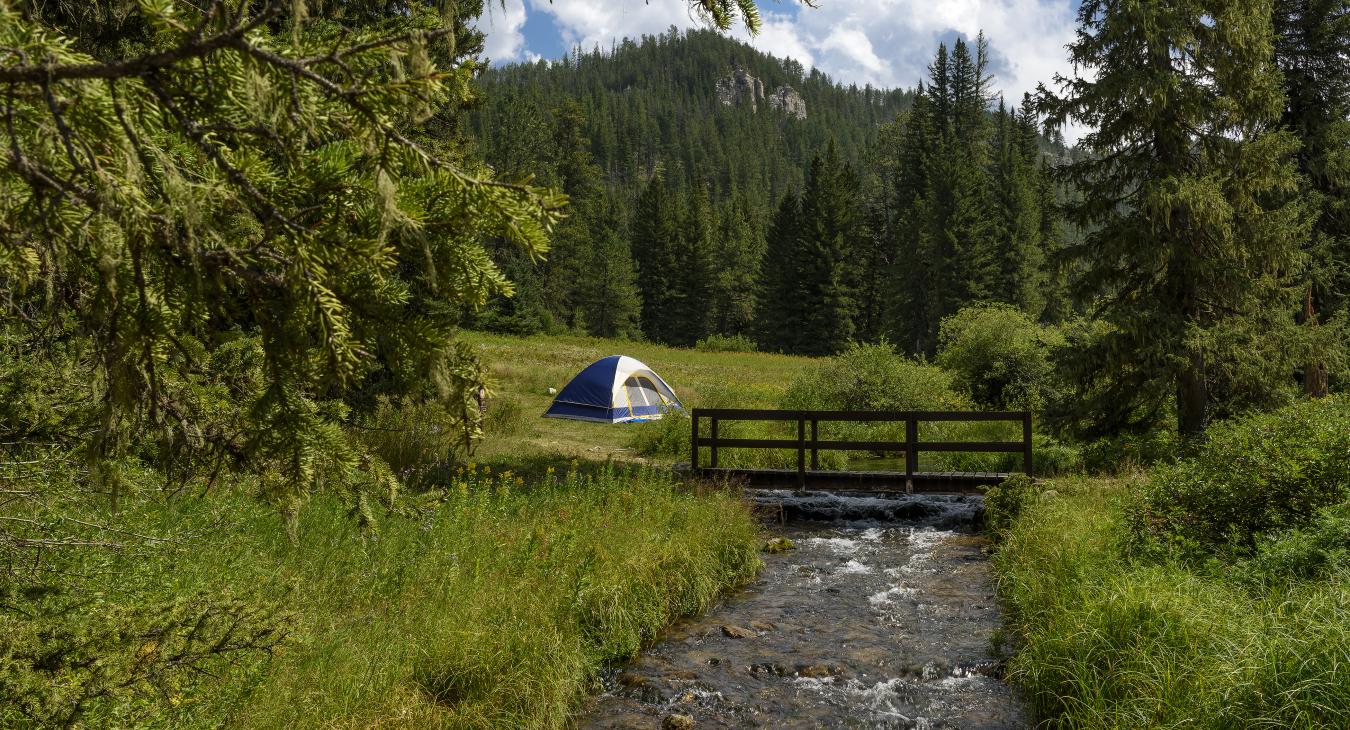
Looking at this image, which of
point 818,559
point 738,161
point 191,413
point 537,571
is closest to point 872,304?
point 818,559

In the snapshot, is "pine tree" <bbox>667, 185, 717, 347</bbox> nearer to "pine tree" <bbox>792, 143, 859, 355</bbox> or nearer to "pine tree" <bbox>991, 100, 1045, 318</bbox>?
"pine tree" <bbox>792, 143, 859, 355</bbox>

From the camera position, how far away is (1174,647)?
15.4ft

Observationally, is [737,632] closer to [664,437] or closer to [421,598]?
[421,598]

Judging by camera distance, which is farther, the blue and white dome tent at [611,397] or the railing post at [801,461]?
the blue and white dome tent at [611,397]

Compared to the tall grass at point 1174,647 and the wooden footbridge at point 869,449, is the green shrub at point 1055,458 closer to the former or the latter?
the wooden footbridge at point 869,449

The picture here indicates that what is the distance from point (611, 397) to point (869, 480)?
322 inches

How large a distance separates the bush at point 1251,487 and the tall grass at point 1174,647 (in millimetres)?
363

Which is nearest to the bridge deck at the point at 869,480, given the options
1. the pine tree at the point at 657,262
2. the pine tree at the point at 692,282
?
the pine tree at the point at 692,282

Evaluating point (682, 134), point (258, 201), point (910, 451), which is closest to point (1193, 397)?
point (910, 451)

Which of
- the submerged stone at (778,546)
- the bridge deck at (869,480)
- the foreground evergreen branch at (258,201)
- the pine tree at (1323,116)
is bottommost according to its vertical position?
the submerged stone at (778,546)

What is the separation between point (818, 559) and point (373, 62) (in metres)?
9.42

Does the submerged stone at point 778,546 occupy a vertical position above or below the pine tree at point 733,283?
below

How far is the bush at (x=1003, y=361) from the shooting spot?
19.3 metres

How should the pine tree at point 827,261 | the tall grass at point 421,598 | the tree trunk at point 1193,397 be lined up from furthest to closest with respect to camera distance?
the pine tree at point 827,261, the tree trunk at point 1193,397, the tall grass at point 421,598
